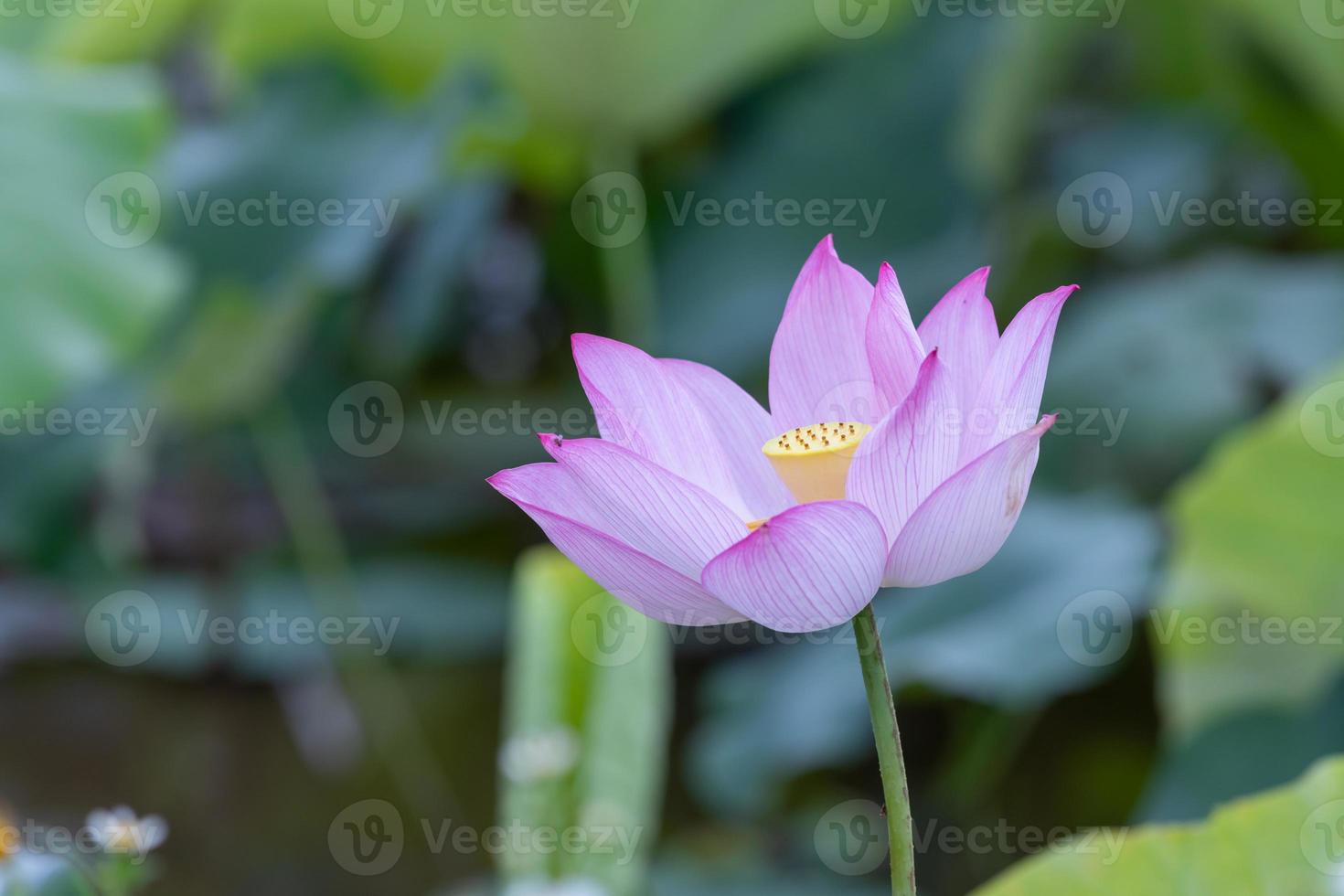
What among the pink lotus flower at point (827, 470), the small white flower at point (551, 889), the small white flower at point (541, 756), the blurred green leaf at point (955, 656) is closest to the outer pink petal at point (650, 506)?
the pink lotus flower at point (827, 470)

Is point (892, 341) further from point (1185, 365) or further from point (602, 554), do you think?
point (1185, 365)

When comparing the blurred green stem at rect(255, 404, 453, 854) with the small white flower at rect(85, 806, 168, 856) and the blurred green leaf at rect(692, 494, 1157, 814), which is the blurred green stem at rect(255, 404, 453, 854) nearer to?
the blurred green leaf at rect(692, 494, 1157, 814)

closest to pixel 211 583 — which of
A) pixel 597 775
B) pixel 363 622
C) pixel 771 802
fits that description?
pixel 363 622

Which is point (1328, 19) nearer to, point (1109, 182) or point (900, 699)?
point (1109, 182)

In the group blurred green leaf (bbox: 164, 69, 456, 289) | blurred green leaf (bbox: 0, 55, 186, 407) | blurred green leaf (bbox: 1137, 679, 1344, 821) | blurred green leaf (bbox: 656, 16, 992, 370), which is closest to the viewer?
blurred green leaf (bbox: 1137, 679, 1344, 821)

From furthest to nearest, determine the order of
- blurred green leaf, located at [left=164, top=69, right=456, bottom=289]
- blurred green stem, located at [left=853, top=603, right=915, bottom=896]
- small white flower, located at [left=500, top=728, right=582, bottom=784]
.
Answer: blurred green leaf, located at [left=164, top=69, right=456, bottom=289]
small white flower, located at [left=500, top=728, right=582, bottom=784]
blurred green stem, located at [left=853, top=603, right=915, bottom=896]

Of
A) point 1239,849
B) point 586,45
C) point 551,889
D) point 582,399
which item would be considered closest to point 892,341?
point 1239,849

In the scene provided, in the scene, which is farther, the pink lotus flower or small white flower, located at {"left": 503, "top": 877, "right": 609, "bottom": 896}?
small white flower, located at {"left": 503, "top": 877, "right": 609, "bottom": 896}

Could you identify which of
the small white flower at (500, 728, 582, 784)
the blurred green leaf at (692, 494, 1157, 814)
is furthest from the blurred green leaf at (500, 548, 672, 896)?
the blurred green leaf at (692, 494, 1157, 814)

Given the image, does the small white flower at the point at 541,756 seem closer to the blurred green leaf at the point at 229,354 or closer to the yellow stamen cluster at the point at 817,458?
the yellow stamen cluster at the point at 817,458
